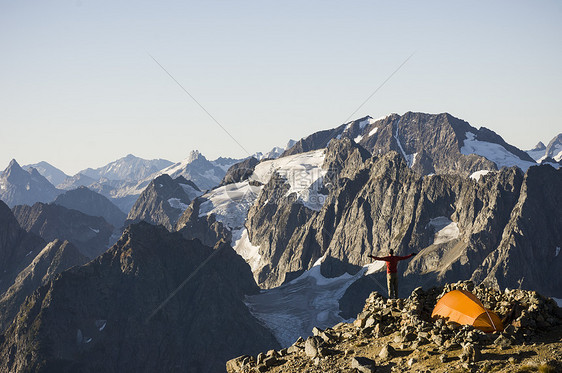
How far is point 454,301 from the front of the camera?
35.3m

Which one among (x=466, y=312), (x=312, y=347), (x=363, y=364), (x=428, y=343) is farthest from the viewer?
(x=312, y=347)

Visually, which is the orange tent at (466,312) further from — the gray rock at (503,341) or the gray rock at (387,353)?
the gray rock at (387,353)

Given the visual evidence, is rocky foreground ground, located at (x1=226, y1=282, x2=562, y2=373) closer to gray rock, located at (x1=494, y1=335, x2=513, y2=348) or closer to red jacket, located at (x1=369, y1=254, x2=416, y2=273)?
gray rock, located at (x1=494, y1=335, x2=513, y2=348)

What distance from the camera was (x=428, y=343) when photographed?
32.3 meters

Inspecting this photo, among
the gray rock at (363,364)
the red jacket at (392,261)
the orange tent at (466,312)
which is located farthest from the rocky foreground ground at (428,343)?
the red jacket at (392,261)

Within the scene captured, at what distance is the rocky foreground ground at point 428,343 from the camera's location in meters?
28.6

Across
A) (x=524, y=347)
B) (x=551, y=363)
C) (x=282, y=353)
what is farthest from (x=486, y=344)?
(x=282, y=353)

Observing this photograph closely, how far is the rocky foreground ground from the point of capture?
28.6 meters

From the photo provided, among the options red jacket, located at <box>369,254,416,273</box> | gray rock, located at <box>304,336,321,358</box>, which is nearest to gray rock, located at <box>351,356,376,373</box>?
gray rock, located at <box>304,336,321,358</box>

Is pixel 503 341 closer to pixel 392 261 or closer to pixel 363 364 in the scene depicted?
pixel 363 364

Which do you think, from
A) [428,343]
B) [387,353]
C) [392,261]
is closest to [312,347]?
[387,353]

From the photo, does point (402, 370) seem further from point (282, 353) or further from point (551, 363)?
point (282, 353)

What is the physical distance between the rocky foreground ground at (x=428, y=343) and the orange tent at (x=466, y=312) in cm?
87

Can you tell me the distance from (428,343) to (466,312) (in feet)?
11.1
